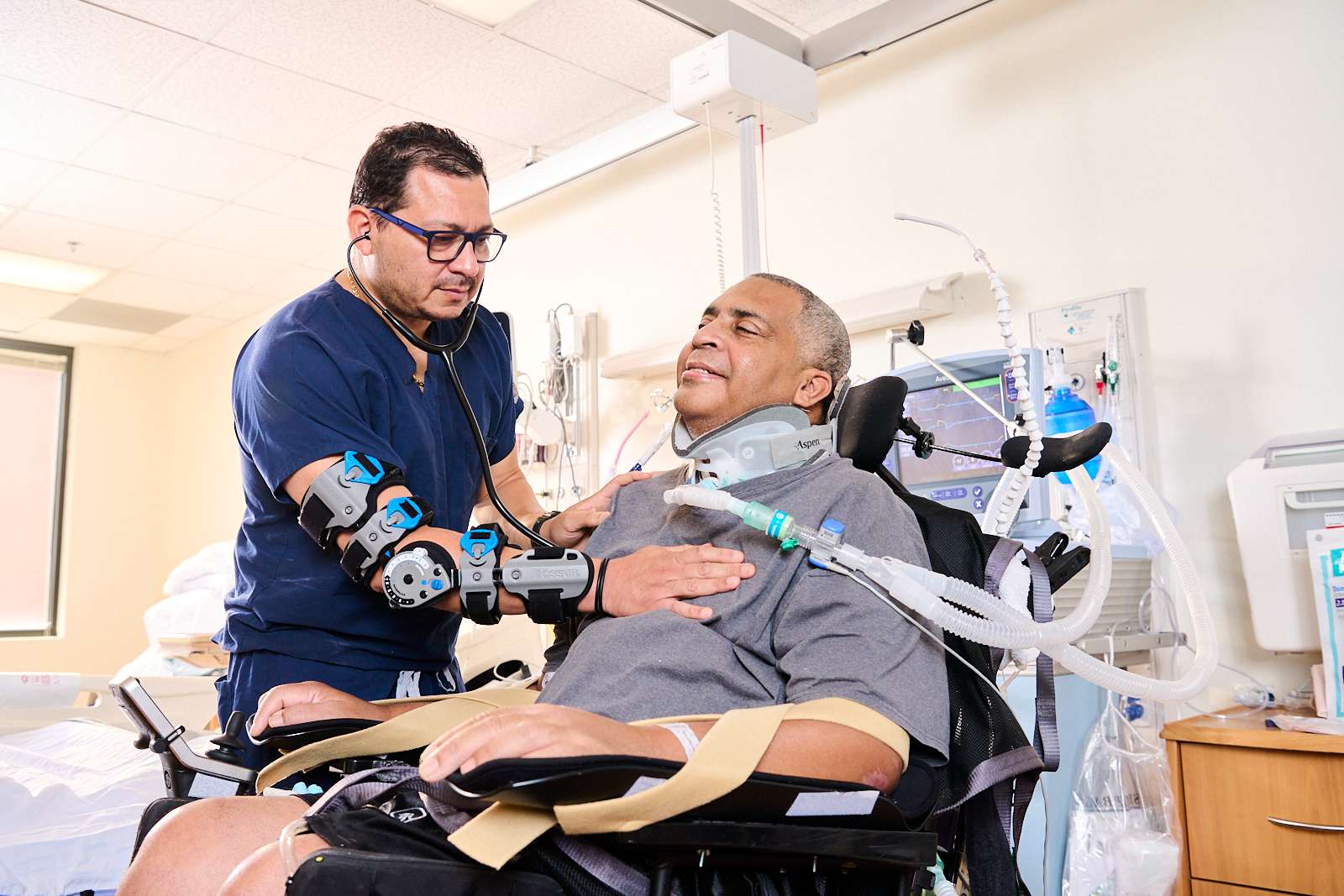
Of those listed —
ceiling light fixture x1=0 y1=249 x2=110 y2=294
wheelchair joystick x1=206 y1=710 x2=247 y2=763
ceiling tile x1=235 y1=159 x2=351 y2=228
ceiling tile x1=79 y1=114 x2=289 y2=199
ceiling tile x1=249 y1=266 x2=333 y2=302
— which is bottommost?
wheelchair joystick x1=206 y1=710 x2=247 y2=763

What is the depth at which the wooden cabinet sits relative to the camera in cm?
182

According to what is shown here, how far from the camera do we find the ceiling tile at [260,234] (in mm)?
4762

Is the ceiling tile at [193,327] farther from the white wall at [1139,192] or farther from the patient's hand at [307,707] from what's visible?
the patient's hand at [307,707]

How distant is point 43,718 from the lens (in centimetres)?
304

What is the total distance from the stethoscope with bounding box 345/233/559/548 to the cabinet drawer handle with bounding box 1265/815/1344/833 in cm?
138

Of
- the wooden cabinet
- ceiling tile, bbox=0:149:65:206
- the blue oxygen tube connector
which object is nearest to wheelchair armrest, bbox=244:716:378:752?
the blue oxygen tube connector

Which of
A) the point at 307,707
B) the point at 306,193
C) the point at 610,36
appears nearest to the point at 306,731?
the point at 307,707

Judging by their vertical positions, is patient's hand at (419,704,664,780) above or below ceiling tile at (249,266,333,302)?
below

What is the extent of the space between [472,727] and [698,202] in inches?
125

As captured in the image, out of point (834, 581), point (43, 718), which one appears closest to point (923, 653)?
point (834, 581)

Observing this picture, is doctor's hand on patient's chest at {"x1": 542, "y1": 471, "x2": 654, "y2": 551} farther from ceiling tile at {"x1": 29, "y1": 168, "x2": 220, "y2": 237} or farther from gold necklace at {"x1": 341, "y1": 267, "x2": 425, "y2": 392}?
ceiling tile at {"x1": 29, "y1": 168, "x2": 220, "y2": 237}

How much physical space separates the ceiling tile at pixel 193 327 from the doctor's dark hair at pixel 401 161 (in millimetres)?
5162

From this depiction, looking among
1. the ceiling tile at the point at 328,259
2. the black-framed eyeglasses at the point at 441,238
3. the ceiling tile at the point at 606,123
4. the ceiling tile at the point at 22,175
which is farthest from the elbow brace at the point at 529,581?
the ceiling tile at the point at 328,259

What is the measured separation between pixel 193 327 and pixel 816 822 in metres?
6.41
